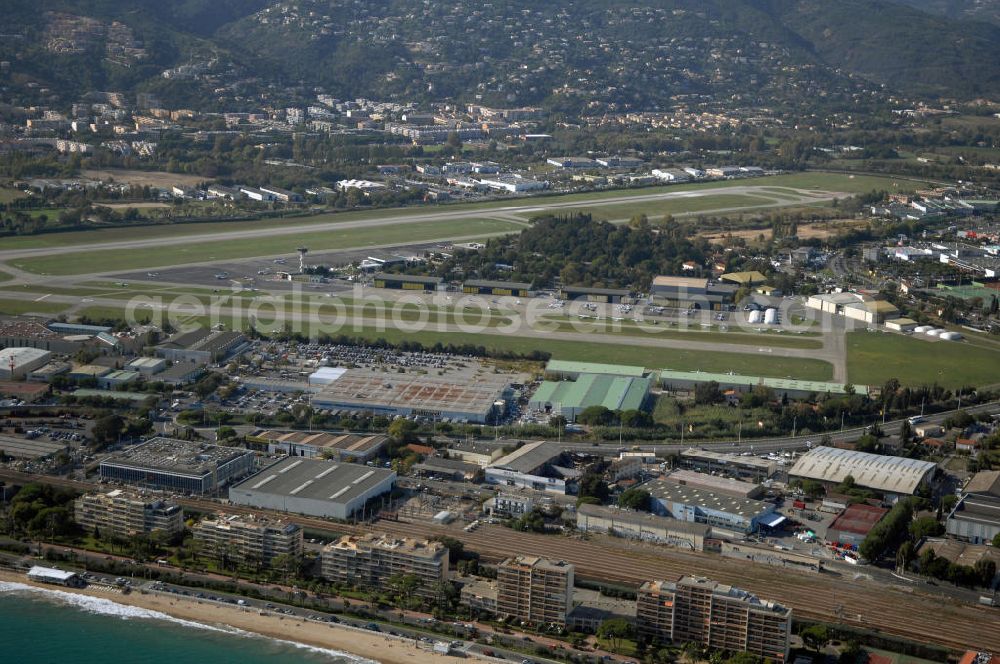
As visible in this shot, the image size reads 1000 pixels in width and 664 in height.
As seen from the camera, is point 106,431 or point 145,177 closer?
point 106,431

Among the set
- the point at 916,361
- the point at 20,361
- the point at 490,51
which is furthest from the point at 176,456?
the point at 490,51

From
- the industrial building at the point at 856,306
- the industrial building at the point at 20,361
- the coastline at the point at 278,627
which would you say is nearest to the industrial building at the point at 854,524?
the coastline at the point at 278,627

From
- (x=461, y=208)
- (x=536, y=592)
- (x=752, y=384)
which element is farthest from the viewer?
(x=461, y=208)

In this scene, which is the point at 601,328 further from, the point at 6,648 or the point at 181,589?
the point at 6,648

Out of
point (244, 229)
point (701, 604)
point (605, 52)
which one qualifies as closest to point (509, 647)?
point (701, 604)

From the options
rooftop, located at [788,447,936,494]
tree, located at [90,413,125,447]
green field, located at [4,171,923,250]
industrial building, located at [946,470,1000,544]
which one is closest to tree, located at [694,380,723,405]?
rooftop, located at [788,447,936,494]

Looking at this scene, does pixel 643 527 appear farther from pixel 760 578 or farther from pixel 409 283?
pixel 409 283
